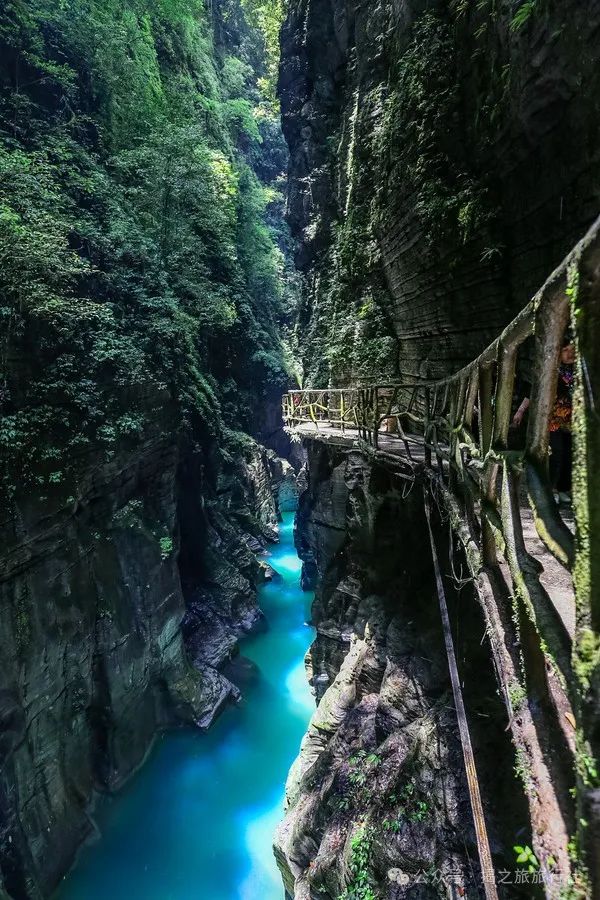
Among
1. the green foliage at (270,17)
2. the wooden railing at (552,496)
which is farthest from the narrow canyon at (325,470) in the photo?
the green foliage at (270,17)

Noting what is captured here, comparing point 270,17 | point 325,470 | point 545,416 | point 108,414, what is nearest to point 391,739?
point 545,416

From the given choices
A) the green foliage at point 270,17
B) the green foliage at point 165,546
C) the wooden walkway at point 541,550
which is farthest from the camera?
the green foliage at point 270,17

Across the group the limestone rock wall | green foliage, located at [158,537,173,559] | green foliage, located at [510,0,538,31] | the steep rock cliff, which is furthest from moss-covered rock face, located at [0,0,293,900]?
green foliage, located at [510,0,538,31]

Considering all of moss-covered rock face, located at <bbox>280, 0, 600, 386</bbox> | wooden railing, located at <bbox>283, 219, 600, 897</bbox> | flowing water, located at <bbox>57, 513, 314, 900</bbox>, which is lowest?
flowing water, located at <bbox>57, 513, 314, 900</bbox>

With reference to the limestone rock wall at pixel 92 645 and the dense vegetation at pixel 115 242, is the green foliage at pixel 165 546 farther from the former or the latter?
the dense vegetation at pixel 115 242

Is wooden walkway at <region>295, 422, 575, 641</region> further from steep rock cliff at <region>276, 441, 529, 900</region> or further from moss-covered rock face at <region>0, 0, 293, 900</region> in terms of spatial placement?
moss-covered rock face at <region>0, 0, 293, 900</region>

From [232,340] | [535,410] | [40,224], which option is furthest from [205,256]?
[535,410]
